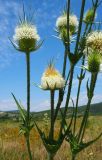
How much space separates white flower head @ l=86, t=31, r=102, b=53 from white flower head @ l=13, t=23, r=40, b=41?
800 mm

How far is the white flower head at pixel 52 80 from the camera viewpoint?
546cm

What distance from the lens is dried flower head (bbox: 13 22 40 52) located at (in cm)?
584

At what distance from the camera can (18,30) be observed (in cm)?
592

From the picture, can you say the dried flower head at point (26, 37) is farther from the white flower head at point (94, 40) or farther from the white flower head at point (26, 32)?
the white flower head at point (94, 40)

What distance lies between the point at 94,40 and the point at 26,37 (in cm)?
106

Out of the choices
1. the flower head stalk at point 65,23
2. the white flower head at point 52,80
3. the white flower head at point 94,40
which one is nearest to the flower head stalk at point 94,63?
the white flower head at point 94,40

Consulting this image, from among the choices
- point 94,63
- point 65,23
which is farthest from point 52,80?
point 65,23

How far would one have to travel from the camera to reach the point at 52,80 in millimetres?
5492

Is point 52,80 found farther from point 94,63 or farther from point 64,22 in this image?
point 64,22

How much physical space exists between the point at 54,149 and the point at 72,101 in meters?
0.83

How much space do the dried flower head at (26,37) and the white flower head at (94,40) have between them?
2.63ft

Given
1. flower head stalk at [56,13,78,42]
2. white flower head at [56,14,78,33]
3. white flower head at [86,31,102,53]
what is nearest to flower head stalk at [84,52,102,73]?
white flower head at [86,31,102,53]

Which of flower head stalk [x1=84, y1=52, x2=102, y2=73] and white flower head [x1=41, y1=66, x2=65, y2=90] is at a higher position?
flower head stalk [x1=84, y1=52, x2=102, y2=73]

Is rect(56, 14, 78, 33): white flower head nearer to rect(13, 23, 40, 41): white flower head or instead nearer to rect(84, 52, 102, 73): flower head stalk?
rect(13, 23, 40, 41): white flower head
